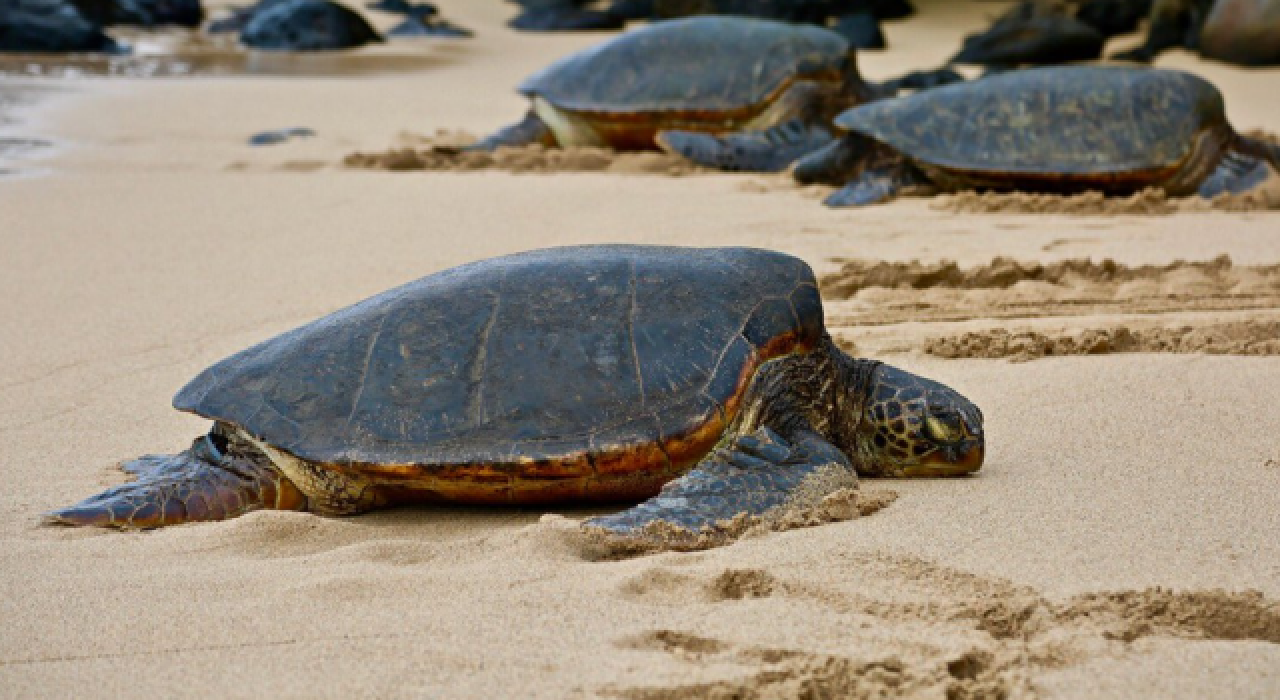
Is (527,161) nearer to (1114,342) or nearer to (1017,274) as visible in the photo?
(1017,274)

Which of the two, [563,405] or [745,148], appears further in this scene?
[745,148]

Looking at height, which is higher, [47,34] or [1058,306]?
[1058,306]

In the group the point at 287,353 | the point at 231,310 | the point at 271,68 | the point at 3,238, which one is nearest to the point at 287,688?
the point at 287,353

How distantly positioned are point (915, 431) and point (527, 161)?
15.3 ft

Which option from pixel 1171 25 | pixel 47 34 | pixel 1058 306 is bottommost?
pixel 47 34

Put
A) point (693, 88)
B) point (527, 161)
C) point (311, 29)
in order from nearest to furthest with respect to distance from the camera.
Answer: point (527, 161) < point (693, 88) < point (311, 29)

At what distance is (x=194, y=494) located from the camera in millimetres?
2773

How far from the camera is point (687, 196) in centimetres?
623

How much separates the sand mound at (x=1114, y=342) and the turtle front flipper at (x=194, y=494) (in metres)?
1.88

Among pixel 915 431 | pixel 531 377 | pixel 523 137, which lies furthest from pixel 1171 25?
pixel 531 377

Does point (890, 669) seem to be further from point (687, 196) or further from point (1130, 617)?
point (687, 196)

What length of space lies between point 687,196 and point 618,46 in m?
2.19

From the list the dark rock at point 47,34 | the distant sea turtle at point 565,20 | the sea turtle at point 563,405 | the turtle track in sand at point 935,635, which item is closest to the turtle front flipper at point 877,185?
the sea turtle at point 563,405

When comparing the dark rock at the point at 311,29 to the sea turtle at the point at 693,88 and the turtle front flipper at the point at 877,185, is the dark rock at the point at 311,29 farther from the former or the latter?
the turtle front flipper at the point at 877,185
